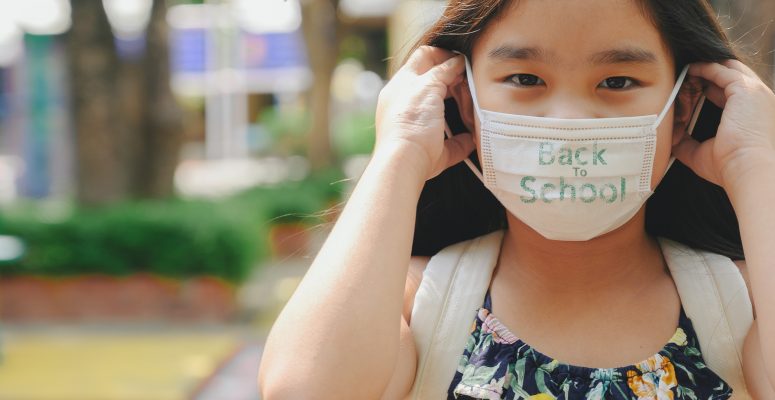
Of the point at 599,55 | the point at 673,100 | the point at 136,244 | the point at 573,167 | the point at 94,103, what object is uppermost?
the point at 599,55

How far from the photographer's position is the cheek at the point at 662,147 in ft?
5.89

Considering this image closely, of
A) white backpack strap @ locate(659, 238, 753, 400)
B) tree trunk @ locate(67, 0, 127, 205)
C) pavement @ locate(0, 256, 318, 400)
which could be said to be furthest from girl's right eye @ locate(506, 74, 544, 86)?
tree trunk @ locate(67, 0, 127, 205)

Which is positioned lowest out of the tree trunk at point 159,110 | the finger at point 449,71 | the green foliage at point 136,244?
the green foliage at point 136,244

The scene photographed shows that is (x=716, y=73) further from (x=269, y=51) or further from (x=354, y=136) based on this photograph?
(x=269, y=51)

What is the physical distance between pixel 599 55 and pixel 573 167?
22 centimetres

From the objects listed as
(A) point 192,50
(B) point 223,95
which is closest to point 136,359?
(A) point 192,50

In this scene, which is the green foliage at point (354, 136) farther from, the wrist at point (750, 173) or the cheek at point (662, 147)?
the wrist at point (750, 173)

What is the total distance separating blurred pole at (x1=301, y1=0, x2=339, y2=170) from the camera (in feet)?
49.0

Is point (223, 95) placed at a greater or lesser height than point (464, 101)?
lesser

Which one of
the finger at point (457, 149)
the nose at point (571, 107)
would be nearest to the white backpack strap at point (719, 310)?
the nose at point (571, 107)

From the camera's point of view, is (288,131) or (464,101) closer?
(464,101)

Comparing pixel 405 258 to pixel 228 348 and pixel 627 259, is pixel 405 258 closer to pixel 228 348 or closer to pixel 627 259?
pixel 627 259

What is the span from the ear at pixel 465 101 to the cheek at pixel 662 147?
35 centimetres

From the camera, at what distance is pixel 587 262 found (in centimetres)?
190
